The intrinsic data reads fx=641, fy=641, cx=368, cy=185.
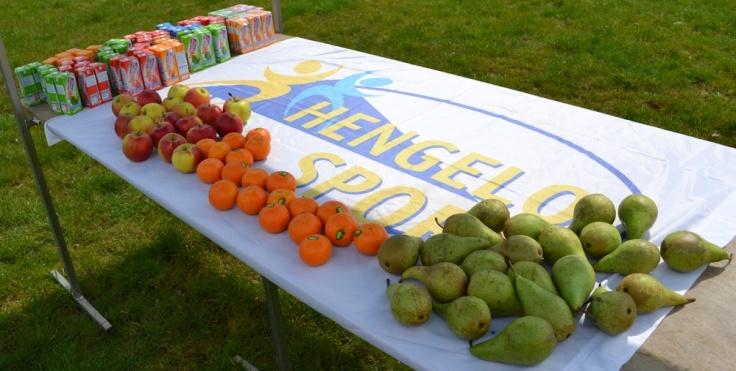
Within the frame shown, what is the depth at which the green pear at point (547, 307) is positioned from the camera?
→ 4.85 ft

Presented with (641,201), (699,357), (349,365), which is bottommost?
(349,365)

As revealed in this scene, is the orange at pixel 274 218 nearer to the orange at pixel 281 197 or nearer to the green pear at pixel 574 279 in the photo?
the orange at pixel 281 197

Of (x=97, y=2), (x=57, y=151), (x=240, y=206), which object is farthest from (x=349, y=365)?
(x=97, y=2)

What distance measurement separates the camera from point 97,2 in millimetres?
8414

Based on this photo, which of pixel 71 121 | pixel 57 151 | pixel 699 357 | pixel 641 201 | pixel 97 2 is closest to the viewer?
pixel 699 357

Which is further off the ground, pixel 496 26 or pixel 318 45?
pixel 318 45

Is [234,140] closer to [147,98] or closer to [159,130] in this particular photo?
[159,130]

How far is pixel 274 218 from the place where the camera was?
1.94m

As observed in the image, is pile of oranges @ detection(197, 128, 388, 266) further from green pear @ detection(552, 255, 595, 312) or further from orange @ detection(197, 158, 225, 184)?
green pear @ detection(552, 255, 595, 312)

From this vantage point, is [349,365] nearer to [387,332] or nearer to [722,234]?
[387,332]

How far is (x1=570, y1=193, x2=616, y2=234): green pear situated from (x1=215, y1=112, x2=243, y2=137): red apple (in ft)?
4.42

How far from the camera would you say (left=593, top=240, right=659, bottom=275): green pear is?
1674 mm

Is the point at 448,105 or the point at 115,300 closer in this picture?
the point at 448,105

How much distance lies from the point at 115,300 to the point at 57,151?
75.6 inches
